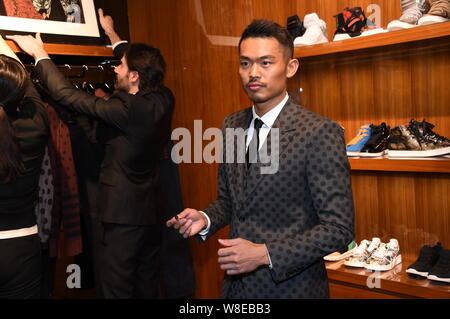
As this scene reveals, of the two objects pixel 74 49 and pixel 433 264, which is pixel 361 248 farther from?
pixel 74 49

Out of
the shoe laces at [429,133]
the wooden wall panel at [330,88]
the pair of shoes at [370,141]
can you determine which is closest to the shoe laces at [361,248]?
the wooden wall panel at [330,88]

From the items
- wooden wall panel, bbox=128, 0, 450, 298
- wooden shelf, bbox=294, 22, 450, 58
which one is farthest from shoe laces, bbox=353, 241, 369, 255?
wooden shelf, bbox=294, 22, 450, 58

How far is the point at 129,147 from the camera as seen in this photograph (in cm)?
236

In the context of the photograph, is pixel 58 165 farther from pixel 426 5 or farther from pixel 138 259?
pixel 426 5

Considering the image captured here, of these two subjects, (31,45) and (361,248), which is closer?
(31,45)

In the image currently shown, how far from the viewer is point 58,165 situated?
2281 millimetres

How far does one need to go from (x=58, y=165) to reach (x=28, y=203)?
0.41 metres

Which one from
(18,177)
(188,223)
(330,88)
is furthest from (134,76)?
(188,223)

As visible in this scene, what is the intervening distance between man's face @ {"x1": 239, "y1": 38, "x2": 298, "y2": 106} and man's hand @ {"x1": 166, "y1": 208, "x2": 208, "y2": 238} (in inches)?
15.4

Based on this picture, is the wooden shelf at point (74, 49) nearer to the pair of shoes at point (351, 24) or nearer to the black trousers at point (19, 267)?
the black trousers at point (19, 267)

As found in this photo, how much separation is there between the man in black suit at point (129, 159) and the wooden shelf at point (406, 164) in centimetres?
98

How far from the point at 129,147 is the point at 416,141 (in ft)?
4.31

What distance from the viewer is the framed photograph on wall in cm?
230
